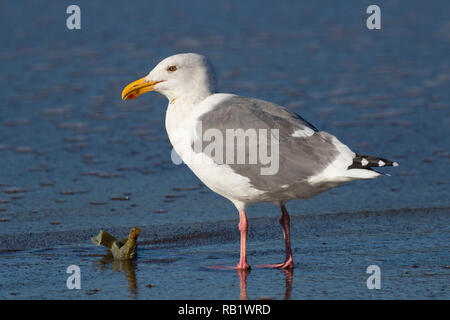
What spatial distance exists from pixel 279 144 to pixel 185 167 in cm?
311

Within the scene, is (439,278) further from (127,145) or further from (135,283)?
(127,145)

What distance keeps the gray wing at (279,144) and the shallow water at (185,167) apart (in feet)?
2.28

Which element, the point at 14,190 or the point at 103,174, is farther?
the point at 103,174

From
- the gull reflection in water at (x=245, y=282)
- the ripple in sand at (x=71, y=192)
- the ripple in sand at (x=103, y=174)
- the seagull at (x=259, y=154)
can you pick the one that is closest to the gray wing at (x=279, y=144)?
the seagull at (x=259, y=154)

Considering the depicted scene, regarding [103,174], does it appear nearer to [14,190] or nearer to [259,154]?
[14,190]

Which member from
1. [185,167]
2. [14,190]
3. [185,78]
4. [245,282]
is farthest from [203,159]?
[185,167]

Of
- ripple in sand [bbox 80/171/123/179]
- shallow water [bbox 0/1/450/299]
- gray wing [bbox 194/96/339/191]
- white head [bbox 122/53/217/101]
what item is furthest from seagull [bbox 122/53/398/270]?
ripple in sand [bbox 80/171/123/179]

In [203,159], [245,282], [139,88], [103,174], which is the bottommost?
[245,282]

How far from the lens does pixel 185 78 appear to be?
20.4ft

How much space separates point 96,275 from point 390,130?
517 cm

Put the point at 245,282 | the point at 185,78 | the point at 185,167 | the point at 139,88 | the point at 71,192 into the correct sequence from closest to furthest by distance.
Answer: the point at 245,282, the point at 185,78, the point at 139,88, the point at 71,192, the point at 185,167

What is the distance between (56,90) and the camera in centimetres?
1169

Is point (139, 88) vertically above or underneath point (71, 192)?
above
